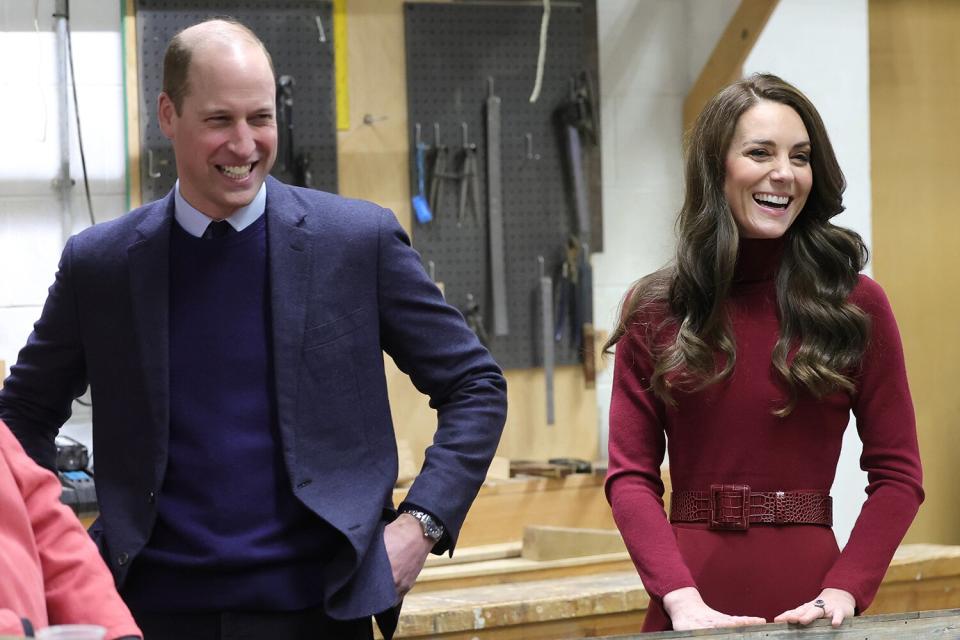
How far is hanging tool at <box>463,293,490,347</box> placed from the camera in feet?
14.2

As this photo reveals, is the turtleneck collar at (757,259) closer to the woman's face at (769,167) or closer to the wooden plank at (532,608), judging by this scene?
the woman's face at (769,167)

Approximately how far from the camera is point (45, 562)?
1.58 m

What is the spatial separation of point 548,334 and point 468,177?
57 cm

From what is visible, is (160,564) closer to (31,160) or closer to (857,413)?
(857,413)

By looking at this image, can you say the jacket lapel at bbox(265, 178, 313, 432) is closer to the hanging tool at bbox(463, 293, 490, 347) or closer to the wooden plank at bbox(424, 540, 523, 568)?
the wooden plank at bbox(424, 540, 523, 568)

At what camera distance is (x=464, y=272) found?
4383mm

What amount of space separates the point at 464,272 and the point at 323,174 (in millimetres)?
558

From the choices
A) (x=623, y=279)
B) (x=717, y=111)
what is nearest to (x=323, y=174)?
(x=623, y=279)

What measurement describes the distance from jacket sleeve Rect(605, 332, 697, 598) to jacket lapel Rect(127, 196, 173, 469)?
0.69 metres

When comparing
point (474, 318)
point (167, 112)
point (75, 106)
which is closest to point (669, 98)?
point (474, 318)

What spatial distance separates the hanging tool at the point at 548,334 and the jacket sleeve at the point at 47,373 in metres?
2.47

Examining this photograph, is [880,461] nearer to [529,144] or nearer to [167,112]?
[167,112]

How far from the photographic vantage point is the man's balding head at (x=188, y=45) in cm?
190

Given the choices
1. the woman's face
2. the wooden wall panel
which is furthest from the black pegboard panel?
the woman's face
